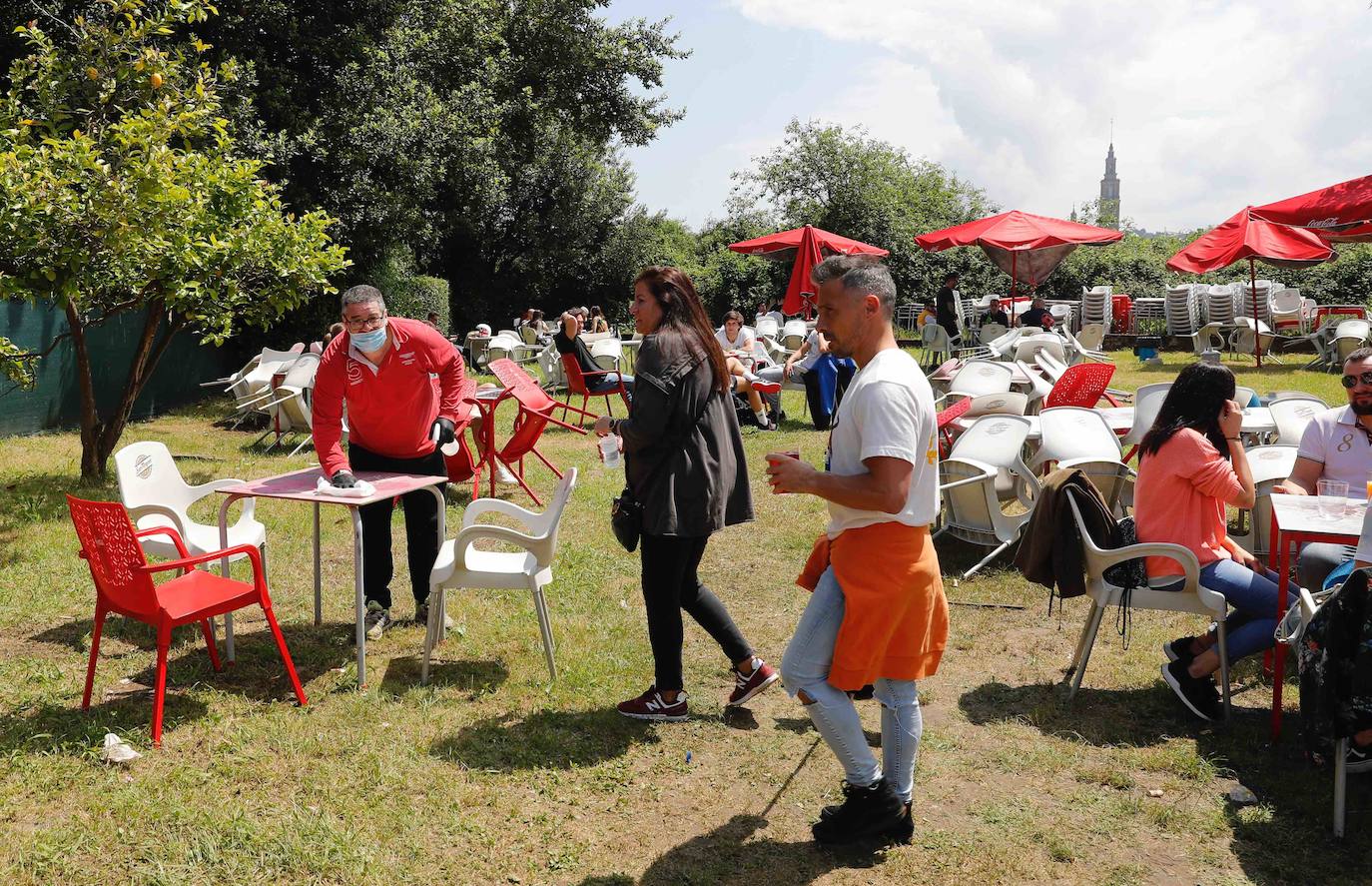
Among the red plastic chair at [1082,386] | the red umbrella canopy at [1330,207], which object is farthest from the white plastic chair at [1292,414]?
the red umbrella canopy at [1330,207]

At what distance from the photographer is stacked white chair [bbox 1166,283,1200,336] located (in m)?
21.0

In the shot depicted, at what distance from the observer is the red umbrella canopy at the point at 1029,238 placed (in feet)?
46.6

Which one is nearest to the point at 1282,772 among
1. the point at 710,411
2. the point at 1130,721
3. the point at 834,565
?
the point at 1130,721

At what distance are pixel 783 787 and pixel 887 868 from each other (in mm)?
588

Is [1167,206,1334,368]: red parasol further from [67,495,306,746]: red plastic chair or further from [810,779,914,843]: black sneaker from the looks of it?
[67,495,306,746]: red plastic chair

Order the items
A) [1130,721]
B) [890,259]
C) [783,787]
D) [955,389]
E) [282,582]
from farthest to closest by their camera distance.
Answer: [890,259] → [955,389] → [282,582] → [1130,721] → [783,787]

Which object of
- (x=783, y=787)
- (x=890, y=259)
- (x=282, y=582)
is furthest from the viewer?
(x=890, y=259)

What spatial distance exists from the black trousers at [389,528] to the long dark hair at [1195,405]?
3190 millimetres

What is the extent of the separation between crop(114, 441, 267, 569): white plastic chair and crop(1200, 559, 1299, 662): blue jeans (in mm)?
4152

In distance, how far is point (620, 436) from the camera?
375 centimetres

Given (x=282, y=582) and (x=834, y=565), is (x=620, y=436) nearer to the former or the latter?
(x=834, y=565)

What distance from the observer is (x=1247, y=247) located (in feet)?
45.1

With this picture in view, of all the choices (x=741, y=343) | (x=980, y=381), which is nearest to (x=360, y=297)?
(x=980, y=381)

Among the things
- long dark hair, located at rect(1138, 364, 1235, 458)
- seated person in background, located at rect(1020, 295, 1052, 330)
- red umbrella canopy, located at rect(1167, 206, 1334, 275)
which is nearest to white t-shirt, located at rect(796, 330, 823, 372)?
seated person in background, located at rect(1020, 295, 1052, 330)
